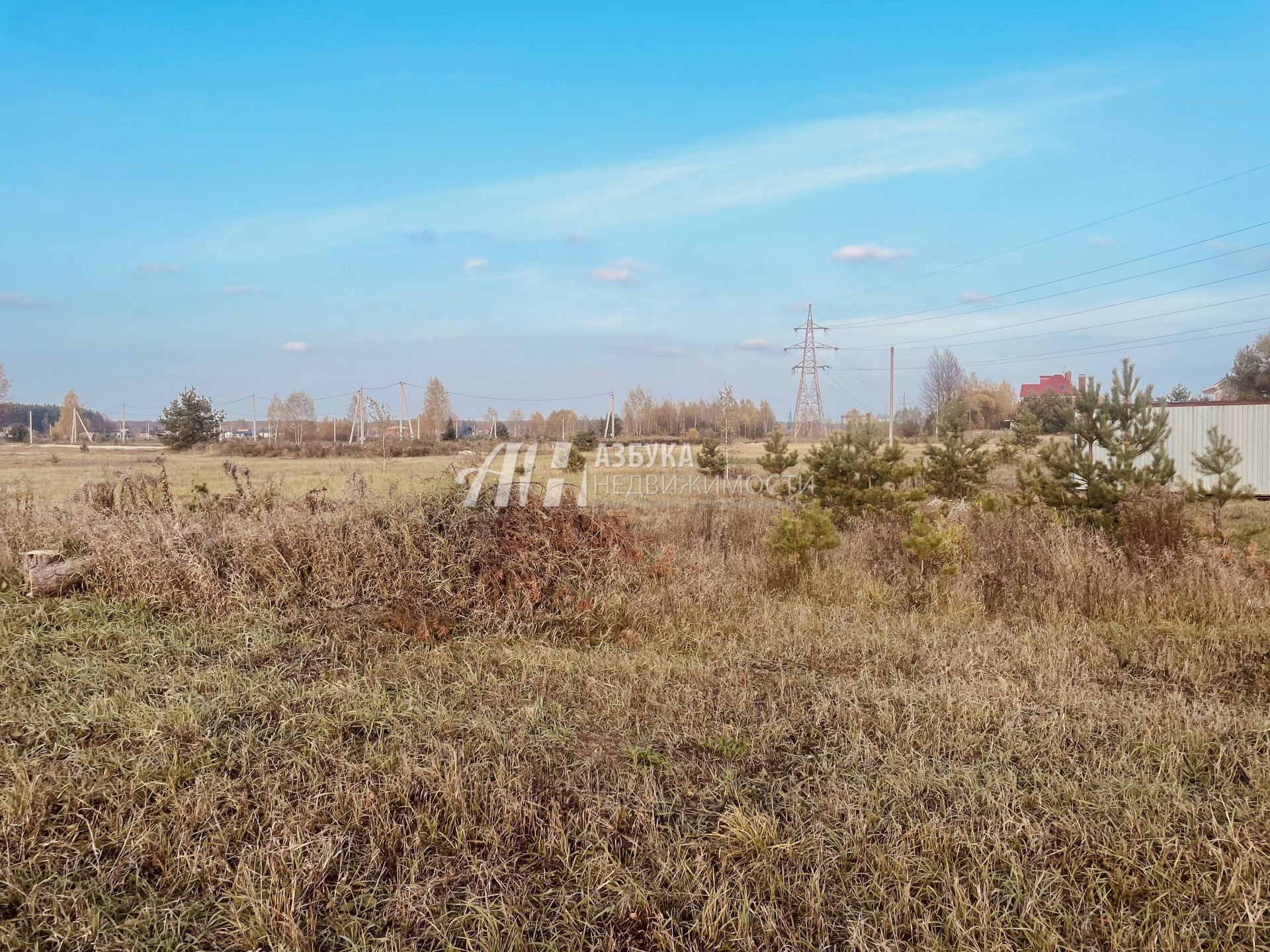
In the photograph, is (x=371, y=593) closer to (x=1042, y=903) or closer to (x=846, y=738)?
(x=846, y=738)

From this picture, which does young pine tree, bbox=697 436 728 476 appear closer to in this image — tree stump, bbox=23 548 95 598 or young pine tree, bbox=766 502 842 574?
young pine tree, bbox=766 502 842 574

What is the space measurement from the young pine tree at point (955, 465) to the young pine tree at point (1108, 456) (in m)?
3.10

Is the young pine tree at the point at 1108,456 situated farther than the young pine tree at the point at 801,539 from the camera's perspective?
Yes

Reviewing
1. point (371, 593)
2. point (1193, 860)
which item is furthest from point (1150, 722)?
point (371, 593)

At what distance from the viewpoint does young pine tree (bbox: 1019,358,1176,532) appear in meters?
8.58

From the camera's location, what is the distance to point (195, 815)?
110 inches

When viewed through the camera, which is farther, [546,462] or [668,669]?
[546,462]

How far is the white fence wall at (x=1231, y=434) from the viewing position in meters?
16.3

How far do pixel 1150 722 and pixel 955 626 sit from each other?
5.32 ft

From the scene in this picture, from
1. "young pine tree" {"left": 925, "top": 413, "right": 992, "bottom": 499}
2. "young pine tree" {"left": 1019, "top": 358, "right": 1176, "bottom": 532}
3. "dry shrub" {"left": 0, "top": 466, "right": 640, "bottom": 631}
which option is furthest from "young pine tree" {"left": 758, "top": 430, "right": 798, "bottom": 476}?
"dry shrub" {"left": 0, "top": 466, "right": 640, "bottom": 631}

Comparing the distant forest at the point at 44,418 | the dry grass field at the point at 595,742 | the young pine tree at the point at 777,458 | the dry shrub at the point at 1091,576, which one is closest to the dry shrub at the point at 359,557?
the dry grass field at the point at 595,742

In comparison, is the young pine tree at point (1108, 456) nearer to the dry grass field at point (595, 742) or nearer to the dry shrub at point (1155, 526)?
the dry shrub at point (1155, 526)

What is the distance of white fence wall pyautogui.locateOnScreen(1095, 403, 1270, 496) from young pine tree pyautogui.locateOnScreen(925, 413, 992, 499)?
266 inches

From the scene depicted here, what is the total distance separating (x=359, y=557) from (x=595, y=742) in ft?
9.47
